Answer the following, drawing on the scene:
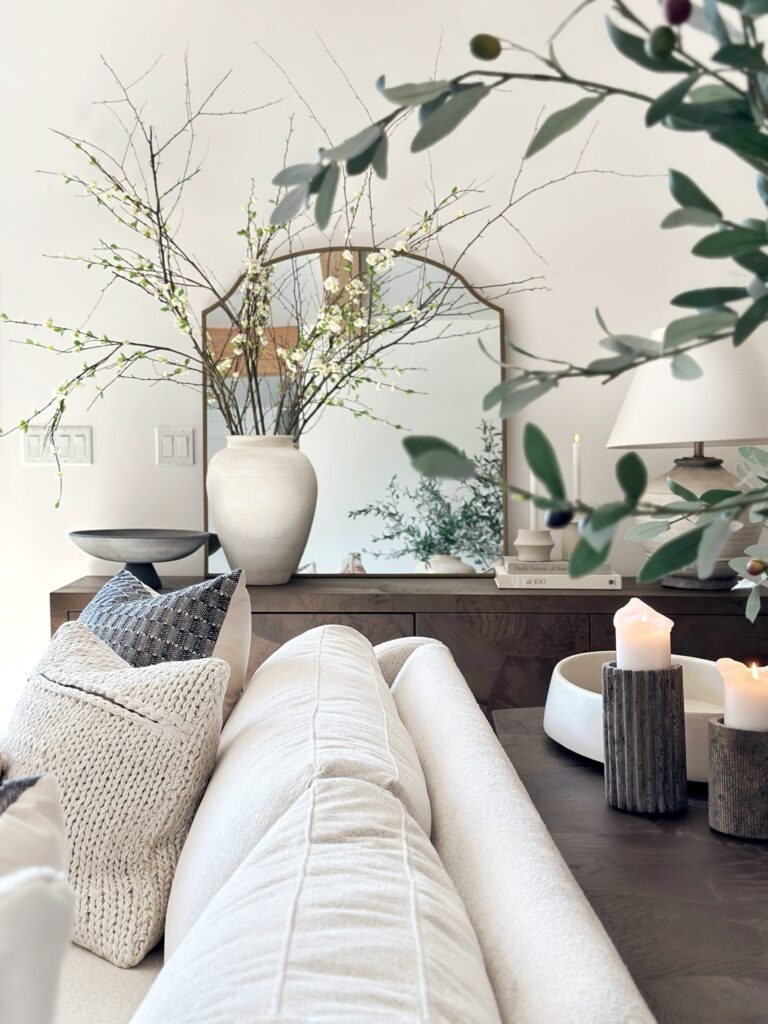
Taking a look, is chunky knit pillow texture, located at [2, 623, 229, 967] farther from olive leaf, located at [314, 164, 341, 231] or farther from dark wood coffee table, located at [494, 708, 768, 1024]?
olive leaf, located at [314, 164, 341, 231]

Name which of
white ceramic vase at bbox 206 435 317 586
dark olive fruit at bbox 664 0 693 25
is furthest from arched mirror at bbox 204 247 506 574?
dark olive fruit at bbox 664 0 693 25

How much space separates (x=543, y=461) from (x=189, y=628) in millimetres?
1317

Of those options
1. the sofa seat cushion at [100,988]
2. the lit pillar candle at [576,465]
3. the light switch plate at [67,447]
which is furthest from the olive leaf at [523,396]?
the light switch plate at [67,447]

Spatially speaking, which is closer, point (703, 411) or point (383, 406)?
point (703, 411)

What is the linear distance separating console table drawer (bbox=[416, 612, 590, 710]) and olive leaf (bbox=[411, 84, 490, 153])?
2.31m

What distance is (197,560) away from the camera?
3.12 metres

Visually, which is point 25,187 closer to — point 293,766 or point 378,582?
point 378,582

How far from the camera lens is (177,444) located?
3.11 metres

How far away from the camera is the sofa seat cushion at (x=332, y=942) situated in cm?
60

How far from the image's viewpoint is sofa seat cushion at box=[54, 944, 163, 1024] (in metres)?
1.05

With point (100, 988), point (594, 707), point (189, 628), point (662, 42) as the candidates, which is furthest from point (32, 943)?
point (189, 628)

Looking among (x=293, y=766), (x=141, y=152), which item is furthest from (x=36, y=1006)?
(x=141, y=152)

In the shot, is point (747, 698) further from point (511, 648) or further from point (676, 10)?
point (511, 648)

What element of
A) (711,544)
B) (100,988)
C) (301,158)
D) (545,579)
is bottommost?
(100,988)
